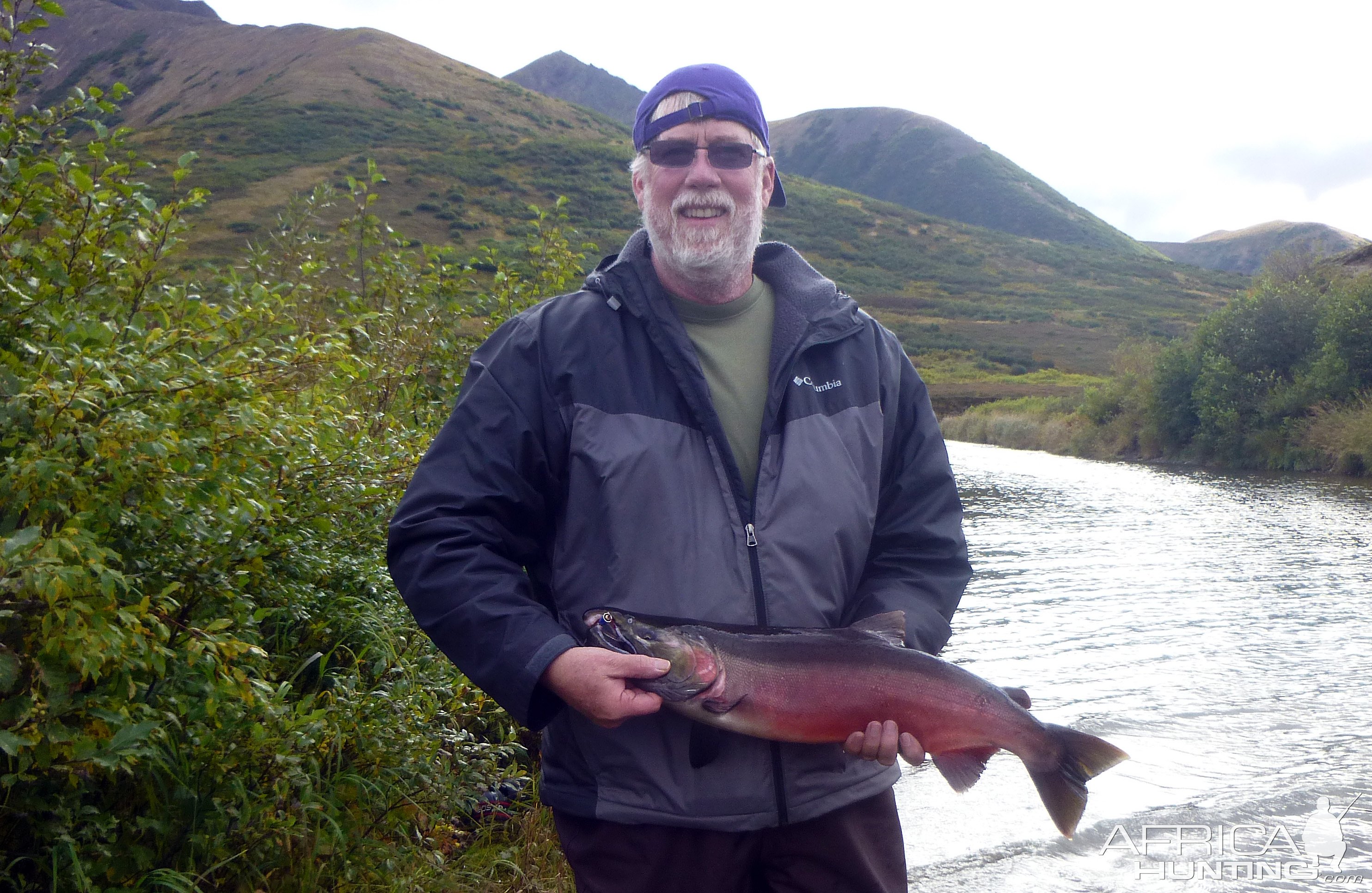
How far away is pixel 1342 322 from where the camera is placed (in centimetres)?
2714

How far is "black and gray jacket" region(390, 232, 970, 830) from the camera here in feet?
7.33

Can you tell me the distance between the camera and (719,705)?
224 centimetres

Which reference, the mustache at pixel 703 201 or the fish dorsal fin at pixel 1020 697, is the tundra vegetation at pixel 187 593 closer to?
the mustache at pixel 703 201

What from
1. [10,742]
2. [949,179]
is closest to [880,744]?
[10,742]

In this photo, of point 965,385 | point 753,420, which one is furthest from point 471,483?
point 965,385

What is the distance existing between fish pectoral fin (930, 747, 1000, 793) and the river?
2.21 m

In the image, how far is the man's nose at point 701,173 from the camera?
267 cm

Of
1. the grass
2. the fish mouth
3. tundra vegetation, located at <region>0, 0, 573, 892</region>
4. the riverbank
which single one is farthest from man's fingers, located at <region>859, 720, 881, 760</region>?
the riverbank

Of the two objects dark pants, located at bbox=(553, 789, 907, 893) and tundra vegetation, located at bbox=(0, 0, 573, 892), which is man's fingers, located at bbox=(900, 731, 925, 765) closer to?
dark pants, located at bbox=(553, 789, 907, 893)

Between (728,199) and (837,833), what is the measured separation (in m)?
1.49

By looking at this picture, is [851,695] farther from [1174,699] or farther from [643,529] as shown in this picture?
[1174,699]

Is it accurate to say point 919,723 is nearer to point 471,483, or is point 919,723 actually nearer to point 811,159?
point 471,483

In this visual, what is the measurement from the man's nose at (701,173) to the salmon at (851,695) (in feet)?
3.59

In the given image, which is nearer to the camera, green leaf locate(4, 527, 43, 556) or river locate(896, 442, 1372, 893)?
green leaf locate(4, 527, 43, 556)
